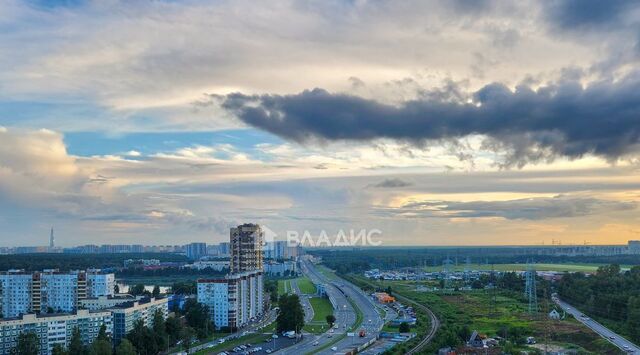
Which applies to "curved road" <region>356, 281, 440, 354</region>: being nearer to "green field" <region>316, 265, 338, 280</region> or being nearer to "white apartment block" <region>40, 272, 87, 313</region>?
"white apartment block" <region>40, 272, 87, 313</region>

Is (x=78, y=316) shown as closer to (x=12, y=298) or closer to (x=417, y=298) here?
(x=12, y=298)

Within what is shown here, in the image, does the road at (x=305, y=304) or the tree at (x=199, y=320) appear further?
the road at (x=305, y=304)

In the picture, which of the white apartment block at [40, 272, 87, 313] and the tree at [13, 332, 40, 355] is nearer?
the tree at [13, 332, 40, 355]

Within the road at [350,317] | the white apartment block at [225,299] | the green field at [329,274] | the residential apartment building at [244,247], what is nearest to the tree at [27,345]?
the road at [350,317]

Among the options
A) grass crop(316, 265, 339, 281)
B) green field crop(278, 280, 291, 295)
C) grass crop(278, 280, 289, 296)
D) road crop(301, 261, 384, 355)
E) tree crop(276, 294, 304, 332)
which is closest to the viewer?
road crop(301, 261, 384, 355)

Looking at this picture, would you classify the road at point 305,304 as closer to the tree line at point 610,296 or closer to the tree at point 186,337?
the tree at point 186,337

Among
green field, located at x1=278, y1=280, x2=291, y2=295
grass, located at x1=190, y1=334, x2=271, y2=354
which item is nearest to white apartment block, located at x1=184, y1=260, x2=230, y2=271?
green field, located at x1=278, y1=280, x2=291, y2=295

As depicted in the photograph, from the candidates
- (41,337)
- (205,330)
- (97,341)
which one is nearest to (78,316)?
(41,337)

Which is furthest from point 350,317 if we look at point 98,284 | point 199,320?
point 98,284
